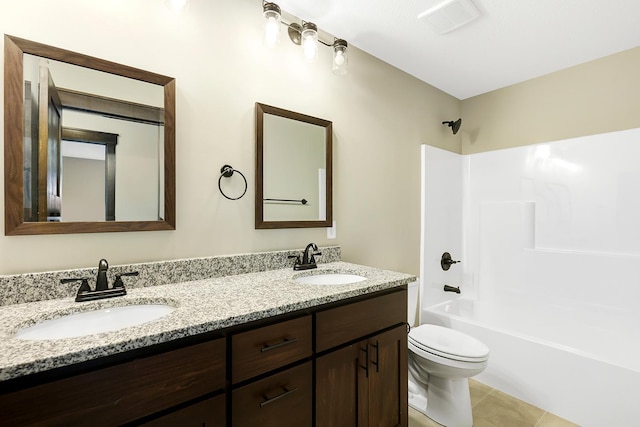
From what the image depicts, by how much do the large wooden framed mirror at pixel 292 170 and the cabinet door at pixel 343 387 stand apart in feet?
2.45

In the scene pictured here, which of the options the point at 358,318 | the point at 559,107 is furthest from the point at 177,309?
the point at 559,107

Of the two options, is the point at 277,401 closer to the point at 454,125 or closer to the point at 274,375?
the point at 274,375

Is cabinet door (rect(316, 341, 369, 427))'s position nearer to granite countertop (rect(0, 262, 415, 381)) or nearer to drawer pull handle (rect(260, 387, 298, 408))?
drawer pull handle (rect(260, 387, 298, 408))

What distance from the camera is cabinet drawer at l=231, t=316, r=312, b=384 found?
3.05 ft

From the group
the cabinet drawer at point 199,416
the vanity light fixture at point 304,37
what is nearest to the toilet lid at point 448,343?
the cabinet drawer at point 199,416

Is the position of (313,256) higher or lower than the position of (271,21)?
lower

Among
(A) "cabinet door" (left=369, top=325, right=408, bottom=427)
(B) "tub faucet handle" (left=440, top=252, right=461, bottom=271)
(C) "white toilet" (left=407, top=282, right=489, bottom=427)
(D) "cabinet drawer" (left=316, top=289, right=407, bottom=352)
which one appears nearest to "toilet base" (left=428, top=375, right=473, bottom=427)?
(C) "white toilet" (left=407, top=282, right=489, bottom=427)

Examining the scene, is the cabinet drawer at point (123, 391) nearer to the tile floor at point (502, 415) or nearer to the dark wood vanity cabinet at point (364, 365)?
the dark wood vanity cabinet at point (364, 365)

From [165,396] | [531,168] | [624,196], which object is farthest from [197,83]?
[624,196]

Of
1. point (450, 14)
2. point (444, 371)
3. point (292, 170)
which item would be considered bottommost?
point (444, 371)

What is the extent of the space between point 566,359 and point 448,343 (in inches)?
27.7

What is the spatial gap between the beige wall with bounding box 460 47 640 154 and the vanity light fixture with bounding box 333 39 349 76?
1766 mm

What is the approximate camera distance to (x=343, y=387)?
1211 mm

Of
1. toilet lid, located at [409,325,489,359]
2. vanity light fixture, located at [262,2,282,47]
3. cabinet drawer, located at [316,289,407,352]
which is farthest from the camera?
toilet lid, located at [409,325,489,359]
